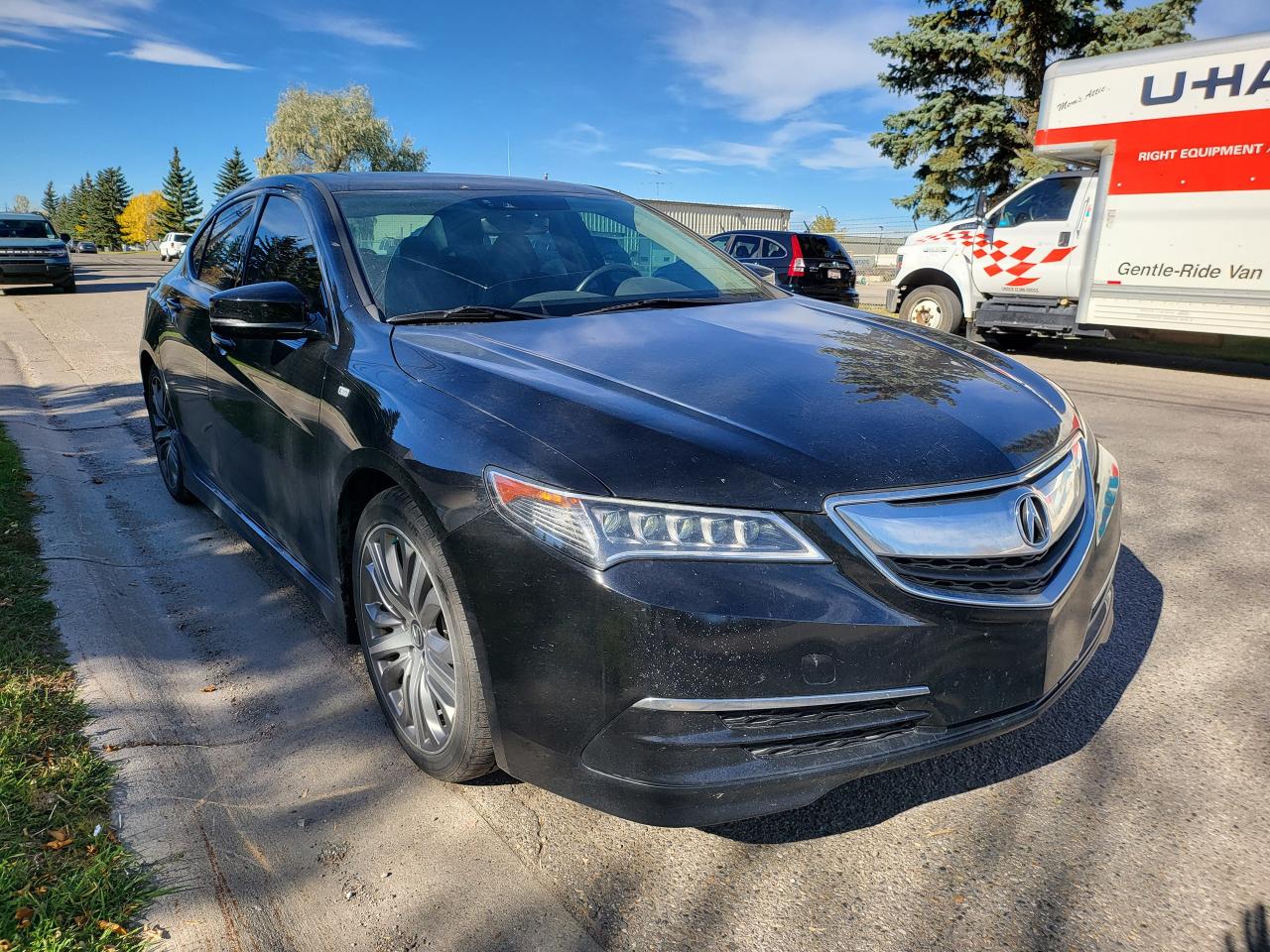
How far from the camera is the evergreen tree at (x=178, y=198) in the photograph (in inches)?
4413

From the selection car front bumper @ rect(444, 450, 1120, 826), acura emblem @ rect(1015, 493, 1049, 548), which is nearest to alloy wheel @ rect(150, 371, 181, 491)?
car front bumper @ rect(444, 450, 1120, 826)

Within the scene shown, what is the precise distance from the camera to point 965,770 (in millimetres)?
2395

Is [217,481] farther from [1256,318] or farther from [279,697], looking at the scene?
[1256,318]

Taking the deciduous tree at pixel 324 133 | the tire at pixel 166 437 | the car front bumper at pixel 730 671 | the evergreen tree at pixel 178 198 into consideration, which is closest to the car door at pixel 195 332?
the tire at pixel 166 437

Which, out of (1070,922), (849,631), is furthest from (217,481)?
(1070,922)

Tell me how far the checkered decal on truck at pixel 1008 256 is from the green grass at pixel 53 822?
34.9 ft

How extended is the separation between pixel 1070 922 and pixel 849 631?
84 centimetres

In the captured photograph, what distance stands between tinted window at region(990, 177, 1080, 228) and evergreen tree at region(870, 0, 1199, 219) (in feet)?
30.9

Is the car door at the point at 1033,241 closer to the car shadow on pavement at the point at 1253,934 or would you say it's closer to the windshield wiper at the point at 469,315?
the windshield wiper at the point at 469,315

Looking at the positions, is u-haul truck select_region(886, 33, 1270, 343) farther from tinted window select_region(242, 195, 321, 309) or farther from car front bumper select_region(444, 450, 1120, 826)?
tinted window select_region(242, 195, 321, 309)

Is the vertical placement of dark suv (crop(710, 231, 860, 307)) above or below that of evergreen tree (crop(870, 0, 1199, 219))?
below

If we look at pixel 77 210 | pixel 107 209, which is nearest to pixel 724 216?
pixel 107 209

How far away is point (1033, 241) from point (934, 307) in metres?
1.54

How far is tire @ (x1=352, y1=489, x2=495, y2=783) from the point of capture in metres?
2.05
